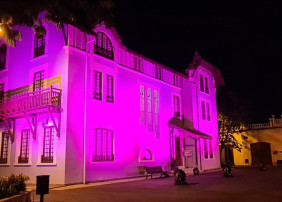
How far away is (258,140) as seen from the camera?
35562mm

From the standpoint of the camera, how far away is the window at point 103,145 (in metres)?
18.1

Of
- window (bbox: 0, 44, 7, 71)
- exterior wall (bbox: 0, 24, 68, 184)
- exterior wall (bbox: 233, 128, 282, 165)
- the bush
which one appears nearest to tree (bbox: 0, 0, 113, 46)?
the bush

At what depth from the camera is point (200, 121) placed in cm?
2880

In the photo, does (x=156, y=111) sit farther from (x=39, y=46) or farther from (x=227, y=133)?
(x=227, y=133)

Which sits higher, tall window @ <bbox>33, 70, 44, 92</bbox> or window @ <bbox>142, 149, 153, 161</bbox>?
tall window @ <bbox>33, 70, 44, 92</bbox>

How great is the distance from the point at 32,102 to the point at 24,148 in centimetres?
370

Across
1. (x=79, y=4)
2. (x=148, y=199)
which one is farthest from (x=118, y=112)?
(x=79, y=4)

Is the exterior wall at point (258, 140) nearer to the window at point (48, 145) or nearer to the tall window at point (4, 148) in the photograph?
the window at point (48, 145)

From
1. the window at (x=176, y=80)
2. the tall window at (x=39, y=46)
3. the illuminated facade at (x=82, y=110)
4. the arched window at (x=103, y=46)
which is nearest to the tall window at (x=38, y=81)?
the illuminated facade at (x=82, y=110)

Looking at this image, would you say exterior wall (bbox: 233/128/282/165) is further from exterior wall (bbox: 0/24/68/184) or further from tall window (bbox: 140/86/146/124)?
exterior wall (bbox: 0/24/68/184)

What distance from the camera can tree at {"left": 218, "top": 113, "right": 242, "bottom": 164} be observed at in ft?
116

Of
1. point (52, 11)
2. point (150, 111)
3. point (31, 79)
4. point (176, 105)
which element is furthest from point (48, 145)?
point (176, 105)

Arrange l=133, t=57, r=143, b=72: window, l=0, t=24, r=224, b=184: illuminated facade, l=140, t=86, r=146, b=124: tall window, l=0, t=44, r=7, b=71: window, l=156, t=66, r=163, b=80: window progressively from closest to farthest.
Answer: l=0, t=24, r=224, b=184: illuminated facade < l=0, t=44, r=7, b=71: window < l=133, t=57, r=143, b=72: window < l=140, t=86, r=146, b=124: tall window < l=156, t=66, r=163, b=80: window

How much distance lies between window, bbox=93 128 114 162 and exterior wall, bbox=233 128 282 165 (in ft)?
74.1
